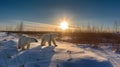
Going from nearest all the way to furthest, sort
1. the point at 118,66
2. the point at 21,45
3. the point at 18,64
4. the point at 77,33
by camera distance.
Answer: the point at 18,64 < the point at 118,66 < the point at 21,45 < the point at 77,33

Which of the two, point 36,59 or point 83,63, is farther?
point 36,59

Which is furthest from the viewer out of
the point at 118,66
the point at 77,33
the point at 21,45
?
the point at 77,33

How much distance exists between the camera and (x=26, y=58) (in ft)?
19.7

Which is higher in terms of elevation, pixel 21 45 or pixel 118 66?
pixel 21 45

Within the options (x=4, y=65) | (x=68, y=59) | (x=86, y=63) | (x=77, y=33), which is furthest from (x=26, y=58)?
(x=77, y=33)

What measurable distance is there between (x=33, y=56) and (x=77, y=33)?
1430 centimetres

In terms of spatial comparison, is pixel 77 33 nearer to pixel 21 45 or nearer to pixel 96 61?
pixel 21 45

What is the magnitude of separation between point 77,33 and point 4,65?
14642 mm

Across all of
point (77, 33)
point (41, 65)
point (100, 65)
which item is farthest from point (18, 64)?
point (77, 33)

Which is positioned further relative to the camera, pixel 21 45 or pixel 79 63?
pixel 21 45

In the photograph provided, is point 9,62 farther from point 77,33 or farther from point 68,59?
point 77,33

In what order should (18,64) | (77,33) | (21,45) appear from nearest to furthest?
(18,64) → (21,45) → (77,33)

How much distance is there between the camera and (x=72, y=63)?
17.5ft

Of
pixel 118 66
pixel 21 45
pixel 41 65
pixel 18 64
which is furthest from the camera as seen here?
pixel 21 45
